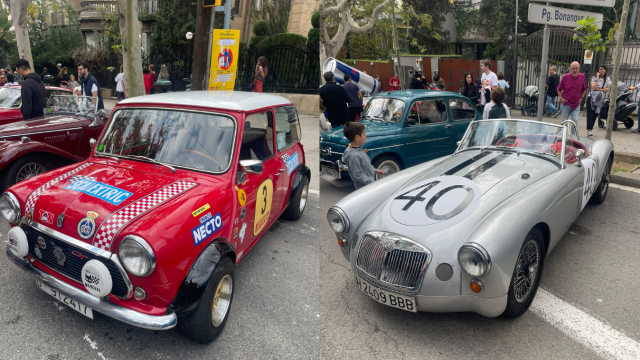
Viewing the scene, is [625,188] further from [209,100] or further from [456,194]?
[209,100]

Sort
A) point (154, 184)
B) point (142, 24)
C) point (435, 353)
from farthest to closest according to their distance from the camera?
point (142, 24) → point (154, 184) → point (435, 353)

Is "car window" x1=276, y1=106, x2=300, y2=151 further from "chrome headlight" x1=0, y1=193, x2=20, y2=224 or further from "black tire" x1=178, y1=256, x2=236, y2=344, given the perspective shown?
"chrome headlight" x1=0, y1=193, x2=20, y2=224

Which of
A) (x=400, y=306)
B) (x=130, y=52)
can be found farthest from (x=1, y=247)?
(x=130, y=52)

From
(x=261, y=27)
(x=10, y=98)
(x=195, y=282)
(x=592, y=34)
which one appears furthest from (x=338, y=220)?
(x=261, y=27)

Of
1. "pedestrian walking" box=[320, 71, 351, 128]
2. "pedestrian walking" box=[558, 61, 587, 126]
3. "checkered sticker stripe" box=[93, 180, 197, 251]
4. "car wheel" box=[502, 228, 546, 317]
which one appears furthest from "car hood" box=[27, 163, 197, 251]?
"pedestrian walking" box=[558, 61, 587, 126]

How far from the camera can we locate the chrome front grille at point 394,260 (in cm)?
317

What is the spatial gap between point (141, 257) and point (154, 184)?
32.4 inches

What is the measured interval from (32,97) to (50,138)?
143 cm

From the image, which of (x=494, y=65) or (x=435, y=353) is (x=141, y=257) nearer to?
(x=435, y=353)

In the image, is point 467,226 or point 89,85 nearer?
point 467,226

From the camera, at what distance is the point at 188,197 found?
3320 millimetres

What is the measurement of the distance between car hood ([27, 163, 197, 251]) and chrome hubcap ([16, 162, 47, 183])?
9.22ft

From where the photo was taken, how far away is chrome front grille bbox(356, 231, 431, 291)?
317cm

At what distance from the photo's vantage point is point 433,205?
3.60 meters
